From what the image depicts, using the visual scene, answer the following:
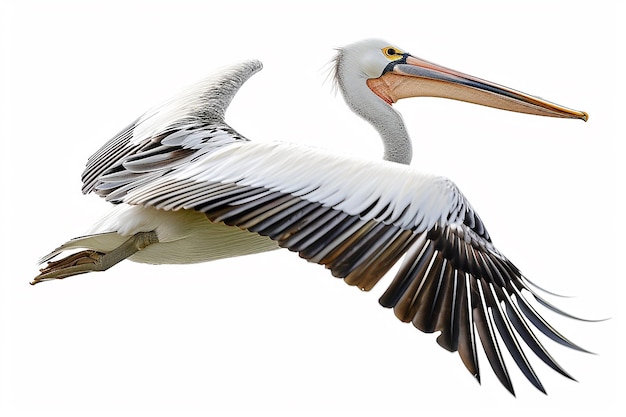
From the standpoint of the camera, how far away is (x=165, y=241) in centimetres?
612

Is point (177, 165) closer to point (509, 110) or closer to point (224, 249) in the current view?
point (224, 249)

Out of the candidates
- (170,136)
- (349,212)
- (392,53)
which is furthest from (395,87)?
(349,212)

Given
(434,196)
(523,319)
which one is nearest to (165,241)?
(434,196)

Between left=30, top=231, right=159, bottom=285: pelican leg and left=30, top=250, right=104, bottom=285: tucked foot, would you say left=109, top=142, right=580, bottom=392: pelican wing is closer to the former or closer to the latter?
left=30, top=231, right=159, bottom=285: pelican leg

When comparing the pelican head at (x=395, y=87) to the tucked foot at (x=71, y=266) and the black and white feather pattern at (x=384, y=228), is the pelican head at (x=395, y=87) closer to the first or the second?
the black and white feather pattern at (x=384, y=228)

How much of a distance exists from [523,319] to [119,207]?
2.52 meters

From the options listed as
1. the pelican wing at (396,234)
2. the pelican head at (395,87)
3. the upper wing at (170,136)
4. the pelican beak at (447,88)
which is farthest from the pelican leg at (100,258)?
the pelican beak at (447,88)

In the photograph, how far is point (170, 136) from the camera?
257 inches

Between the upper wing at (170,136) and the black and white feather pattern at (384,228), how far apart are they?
0.37 metres

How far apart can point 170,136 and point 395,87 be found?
5.22 feet

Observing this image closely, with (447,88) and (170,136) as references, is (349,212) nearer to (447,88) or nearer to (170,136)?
(170,136)

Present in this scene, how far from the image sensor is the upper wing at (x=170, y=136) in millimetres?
6297

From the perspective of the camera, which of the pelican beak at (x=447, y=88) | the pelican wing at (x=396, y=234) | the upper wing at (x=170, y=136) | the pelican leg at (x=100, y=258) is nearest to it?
the pelican wing at (x=396, y=234)

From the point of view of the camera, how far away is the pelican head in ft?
22.0
